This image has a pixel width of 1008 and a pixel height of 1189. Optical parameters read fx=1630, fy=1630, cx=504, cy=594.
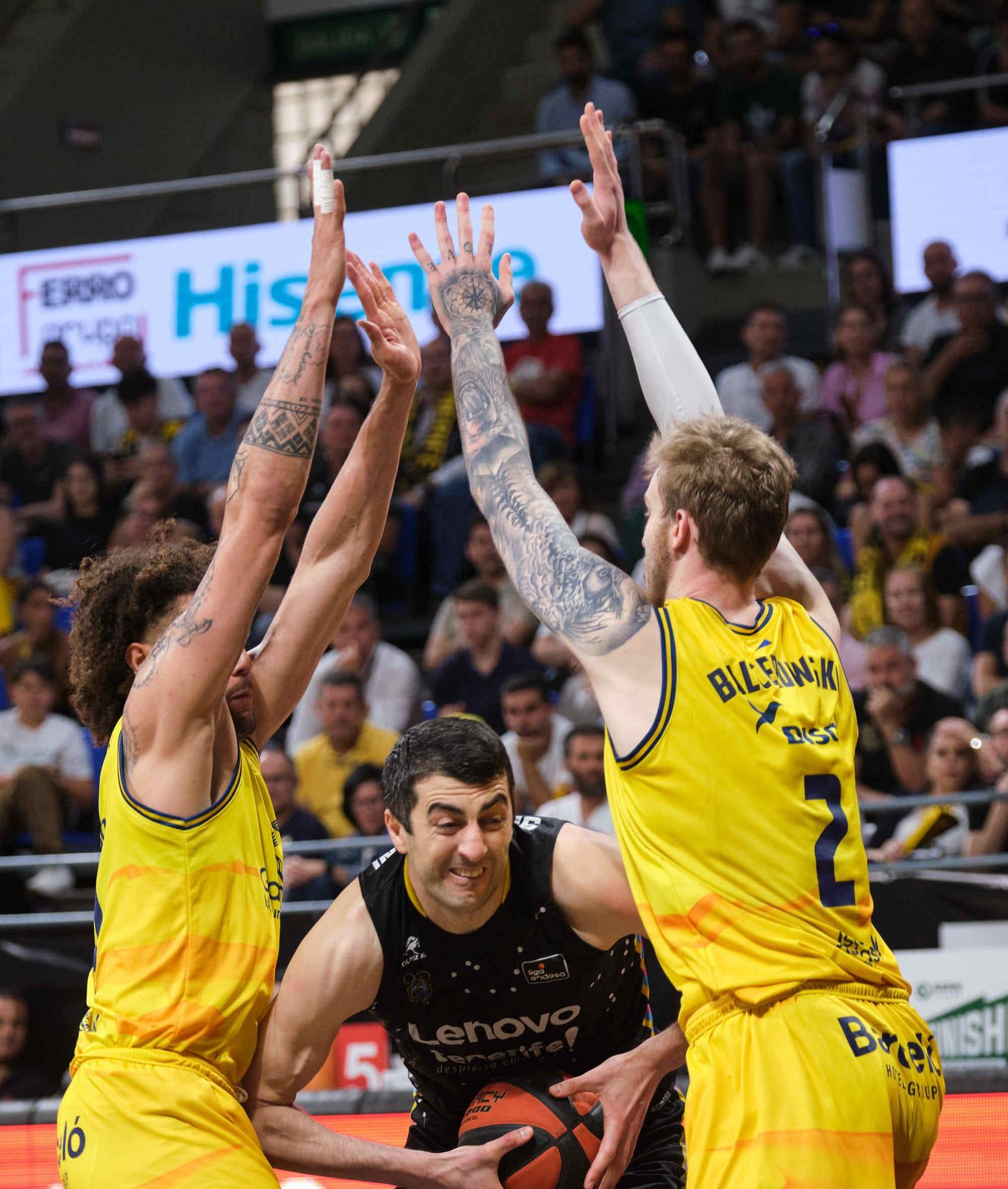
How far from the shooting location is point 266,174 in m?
11.2

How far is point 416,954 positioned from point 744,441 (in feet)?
4.43

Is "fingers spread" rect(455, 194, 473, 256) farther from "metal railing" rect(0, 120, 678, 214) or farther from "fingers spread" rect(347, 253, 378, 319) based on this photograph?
"metal railing" rect(0, 120, 678, 214)

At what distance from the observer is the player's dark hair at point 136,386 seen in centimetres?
1109

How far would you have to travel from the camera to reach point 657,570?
304 cm

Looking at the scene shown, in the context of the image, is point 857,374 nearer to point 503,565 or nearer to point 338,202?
point 503,565

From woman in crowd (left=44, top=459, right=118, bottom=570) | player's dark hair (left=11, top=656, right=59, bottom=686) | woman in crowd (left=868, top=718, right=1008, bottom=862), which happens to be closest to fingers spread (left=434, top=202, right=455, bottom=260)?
woman in crowd (left=868, top=718, right=1008, bottom=862)

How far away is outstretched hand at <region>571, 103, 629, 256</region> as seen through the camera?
346 centimetres

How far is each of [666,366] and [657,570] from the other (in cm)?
65

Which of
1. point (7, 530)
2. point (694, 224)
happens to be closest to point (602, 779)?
point (7, 530)

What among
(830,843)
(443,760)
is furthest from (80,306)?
(830,843)

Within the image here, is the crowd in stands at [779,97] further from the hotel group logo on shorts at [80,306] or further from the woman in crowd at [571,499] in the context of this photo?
the hotel group logo on shorts at [80,306]

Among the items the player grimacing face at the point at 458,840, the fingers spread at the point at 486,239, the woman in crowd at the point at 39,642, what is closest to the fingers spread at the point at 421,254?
the fingers spread at the point at 486,239

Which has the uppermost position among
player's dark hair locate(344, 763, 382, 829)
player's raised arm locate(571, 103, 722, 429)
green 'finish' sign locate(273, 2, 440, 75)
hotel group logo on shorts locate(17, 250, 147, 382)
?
green 'finish' sign locate(273, 2, 440, 75)

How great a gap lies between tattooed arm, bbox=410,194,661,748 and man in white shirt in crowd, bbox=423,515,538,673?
209 inches
